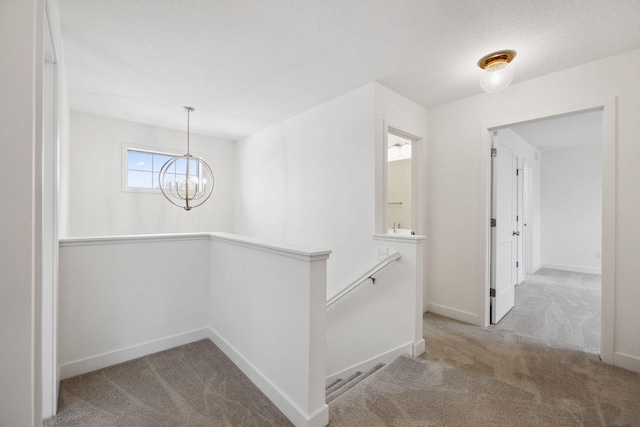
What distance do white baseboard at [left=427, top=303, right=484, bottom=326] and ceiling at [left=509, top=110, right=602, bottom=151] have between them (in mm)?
2429

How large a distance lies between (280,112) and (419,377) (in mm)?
3307

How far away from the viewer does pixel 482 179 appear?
3051 mm

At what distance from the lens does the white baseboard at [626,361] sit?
2.18m

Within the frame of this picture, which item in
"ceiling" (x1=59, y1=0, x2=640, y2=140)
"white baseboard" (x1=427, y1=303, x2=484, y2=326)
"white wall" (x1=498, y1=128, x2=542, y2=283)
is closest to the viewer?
"ceiling" (x1=59, y1=0, x2=640, y2=140)

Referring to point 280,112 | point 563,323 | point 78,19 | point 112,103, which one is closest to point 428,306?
point 563,323

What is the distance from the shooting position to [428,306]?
138 inches

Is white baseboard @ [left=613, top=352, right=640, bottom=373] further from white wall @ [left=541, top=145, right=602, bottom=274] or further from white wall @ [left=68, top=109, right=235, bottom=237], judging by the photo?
white wall @ [left=68, top=109, right=235, bottom=237]

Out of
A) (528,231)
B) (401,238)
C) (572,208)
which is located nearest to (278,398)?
(401,238)

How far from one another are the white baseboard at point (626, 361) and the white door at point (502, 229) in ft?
3.17

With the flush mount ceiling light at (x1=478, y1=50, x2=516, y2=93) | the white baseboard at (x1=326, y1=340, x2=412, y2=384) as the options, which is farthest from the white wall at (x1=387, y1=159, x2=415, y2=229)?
the white baseboard at (x1=326, y1=340, x2=412, y2=384)

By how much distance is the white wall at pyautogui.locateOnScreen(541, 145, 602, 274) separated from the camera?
5594mm

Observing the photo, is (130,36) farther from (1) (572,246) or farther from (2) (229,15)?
(1) (572,246)

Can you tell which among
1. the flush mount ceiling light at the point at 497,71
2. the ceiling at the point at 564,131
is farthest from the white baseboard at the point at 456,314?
the ceiling at the point at 564,131

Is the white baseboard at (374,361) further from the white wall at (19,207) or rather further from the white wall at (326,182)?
the white wall at (19,207)
